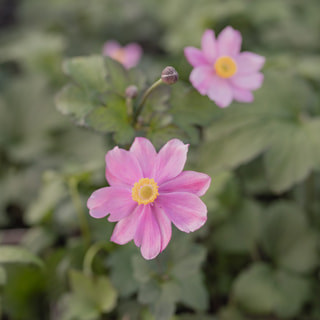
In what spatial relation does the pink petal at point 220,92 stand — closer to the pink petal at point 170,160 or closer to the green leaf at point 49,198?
the pink petal at point 170,160

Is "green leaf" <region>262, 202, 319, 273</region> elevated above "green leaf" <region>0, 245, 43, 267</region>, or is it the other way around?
"green leaf" <region>0, 245, 43, 267</region>

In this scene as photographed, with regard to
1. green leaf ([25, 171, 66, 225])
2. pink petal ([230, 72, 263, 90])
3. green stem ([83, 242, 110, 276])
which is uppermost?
pink petal ([230, 72, 263, 90])

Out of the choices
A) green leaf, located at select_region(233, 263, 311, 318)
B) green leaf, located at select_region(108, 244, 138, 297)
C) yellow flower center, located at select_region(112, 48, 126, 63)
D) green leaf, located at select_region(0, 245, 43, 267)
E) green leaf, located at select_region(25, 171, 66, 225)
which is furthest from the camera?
yellow flower center, located at select_region(112, 48, 126, 63)

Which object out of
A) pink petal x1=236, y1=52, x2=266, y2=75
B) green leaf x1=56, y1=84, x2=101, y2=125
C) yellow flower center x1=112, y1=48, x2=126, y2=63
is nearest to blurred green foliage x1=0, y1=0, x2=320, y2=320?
green leaf x1=56, y1=84, x2=101, y2=125

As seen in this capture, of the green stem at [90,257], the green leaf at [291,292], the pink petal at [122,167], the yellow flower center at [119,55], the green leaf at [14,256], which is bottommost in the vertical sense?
the green leaf at [291,292]

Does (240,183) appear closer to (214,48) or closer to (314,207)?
(314,207)

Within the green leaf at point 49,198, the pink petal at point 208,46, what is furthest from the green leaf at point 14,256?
the pink petal at point 208,46

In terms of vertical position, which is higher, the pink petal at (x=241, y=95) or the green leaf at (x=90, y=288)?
the pink petal at (x=241, y=95)

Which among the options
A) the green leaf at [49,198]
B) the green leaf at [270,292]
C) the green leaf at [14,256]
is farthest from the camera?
the green leaf at [49,198]

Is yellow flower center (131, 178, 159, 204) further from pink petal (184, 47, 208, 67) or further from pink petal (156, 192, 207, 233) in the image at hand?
pink petal (184, 47, 208, 67)
